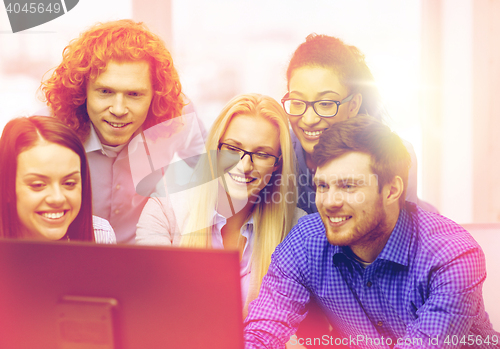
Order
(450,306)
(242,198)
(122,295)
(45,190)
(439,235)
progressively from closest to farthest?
(122,295) → (450,306) → (439,235) → (45,190) → (242,198)

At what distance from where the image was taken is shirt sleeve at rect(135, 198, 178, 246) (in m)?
1.68

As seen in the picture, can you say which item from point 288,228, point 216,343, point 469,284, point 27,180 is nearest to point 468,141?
point 469,284

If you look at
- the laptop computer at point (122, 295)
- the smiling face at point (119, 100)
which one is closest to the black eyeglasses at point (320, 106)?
the smiling face at point (119, 100)

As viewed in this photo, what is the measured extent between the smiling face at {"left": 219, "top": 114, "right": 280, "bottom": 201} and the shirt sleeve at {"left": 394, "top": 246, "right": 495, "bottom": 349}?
76cm

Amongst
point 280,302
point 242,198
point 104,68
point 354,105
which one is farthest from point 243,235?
point 104,68

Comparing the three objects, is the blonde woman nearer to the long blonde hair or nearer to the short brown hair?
the long blonde hair

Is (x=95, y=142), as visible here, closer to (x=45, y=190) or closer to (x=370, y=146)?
(x=45, y=190)

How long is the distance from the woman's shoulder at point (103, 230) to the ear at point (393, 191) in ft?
3.92

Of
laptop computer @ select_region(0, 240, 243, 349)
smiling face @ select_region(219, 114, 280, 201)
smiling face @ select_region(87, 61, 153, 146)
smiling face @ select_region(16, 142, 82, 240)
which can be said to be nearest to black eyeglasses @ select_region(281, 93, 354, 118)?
smiling face @ select_region(219, 114, 280, 201)

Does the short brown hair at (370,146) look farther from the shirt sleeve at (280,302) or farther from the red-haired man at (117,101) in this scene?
the red-haired man at (117,101)

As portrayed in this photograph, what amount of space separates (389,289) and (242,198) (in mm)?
695

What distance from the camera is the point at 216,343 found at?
65 cm

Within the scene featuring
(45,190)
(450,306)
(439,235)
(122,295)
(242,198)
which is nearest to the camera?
(122,295)

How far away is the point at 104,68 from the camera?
1680 mm
